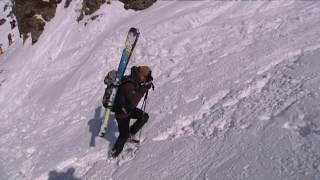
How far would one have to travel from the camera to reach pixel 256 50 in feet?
37.0

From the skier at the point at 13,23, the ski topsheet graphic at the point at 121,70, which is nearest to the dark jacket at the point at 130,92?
the ski topsheet graphic at the point at 121,70

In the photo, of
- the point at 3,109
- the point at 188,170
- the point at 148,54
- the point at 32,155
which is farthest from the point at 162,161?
the point at 3,109

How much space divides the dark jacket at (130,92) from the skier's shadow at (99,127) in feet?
4.96

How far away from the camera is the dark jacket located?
340 inches

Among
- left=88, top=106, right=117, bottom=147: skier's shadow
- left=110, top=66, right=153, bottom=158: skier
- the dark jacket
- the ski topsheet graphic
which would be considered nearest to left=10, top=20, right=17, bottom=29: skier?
left=88, top=106, right=117, bottom=147: skier's shadow

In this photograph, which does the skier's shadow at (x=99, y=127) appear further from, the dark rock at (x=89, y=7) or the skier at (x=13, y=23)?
the skier at (x=13, y=23)

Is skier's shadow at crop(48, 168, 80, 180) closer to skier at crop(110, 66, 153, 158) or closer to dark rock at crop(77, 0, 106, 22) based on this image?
skier at crop(110, 66, 153, 158)

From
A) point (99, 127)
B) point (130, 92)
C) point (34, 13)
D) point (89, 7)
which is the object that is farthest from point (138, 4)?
point (130, 92)

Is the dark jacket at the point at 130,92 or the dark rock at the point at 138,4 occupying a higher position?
the dark jacket at the point at 130,92

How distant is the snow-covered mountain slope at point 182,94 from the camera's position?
7637 mm

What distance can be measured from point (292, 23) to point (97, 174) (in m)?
6.07

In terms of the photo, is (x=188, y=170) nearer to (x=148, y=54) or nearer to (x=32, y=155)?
(x=32, y=155)

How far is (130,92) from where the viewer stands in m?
8.64

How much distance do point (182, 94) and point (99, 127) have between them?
201 cm
